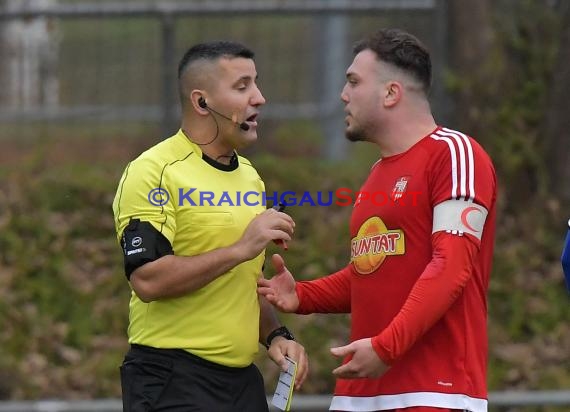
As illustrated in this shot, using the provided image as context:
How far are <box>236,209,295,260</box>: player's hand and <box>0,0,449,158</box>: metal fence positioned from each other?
4877 millimetres

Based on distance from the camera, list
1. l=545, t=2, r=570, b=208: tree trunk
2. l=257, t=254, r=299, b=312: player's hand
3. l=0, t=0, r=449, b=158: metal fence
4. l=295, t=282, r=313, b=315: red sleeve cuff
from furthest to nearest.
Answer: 1. l=0, t=0, r=449, b=158: metal fence
2. l=545, t=2, r=570, b=208: tree trunk
3. l=295, t=282, r=313, b=315: red sleeve cuff
4. l=257, t=254, r=299, b=312: player's hand

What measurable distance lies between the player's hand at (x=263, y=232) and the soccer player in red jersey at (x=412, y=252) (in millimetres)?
343

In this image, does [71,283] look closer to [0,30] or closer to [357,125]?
[0,30]

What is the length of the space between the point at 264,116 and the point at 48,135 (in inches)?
74.5

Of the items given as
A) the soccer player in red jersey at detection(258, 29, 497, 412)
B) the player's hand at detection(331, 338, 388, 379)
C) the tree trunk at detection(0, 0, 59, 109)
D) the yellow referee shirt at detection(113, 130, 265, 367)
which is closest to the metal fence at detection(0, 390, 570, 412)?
the soccer player in red jersey at detection(258, 29, 497, 412)

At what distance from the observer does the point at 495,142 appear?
9039 millimetres

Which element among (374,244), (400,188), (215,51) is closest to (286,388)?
(374,244)

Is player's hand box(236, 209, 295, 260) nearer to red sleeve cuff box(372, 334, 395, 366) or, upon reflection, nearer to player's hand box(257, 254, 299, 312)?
player's hand box(257, 254, 299, 312)

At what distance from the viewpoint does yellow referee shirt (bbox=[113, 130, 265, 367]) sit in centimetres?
449

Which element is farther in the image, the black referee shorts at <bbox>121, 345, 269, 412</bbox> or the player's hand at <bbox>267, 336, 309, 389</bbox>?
the player's hand at <bbox>267, 336, 309, 389</bbox>

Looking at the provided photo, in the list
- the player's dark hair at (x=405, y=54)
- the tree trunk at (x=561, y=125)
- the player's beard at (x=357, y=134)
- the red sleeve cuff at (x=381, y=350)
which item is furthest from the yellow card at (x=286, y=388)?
the tree trunk at (x=561, y=125)

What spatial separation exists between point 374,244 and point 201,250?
685 mm

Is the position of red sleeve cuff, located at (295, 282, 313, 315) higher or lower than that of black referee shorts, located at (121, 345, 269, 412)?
higher

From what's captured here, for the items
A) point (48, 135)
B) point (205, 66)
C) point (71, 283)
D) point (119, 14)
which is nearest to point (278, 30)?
point (119, 14)
